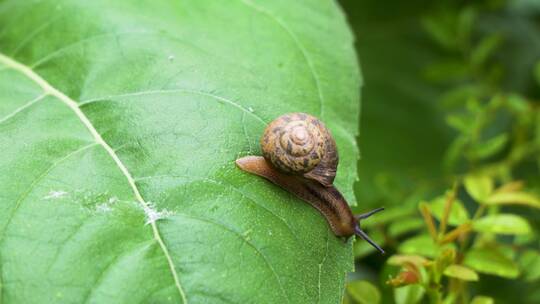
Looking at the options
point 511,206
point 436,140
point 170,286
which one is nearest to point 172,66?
point 170,286

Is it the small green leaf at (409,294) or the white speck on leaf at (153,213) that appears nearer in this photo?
the white speck on leaf at (153,213)

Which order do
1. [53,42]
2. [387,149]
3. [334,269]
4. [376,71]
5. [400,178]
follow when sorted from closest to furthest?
[334,269], [53,42], [400,178], [387,149], [376,71]

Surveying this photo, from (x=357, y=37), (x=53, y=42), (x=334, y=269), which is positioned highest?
(x=53, y=42)

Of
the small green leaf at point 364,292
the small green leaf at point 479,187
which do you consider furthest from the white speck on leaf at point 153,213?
the small green leaf at point 479,187

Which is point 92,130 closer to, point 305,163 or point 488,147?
point 305,163

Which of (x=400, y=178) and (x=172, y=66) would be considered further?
(x=400, y=178)

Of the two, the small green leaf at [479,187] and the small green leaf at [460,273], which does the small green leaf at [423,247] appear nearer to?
the small green leaf at [460,273]

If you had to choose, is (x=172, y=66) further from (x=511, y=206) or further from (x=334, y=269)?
(x=511, y=206)
